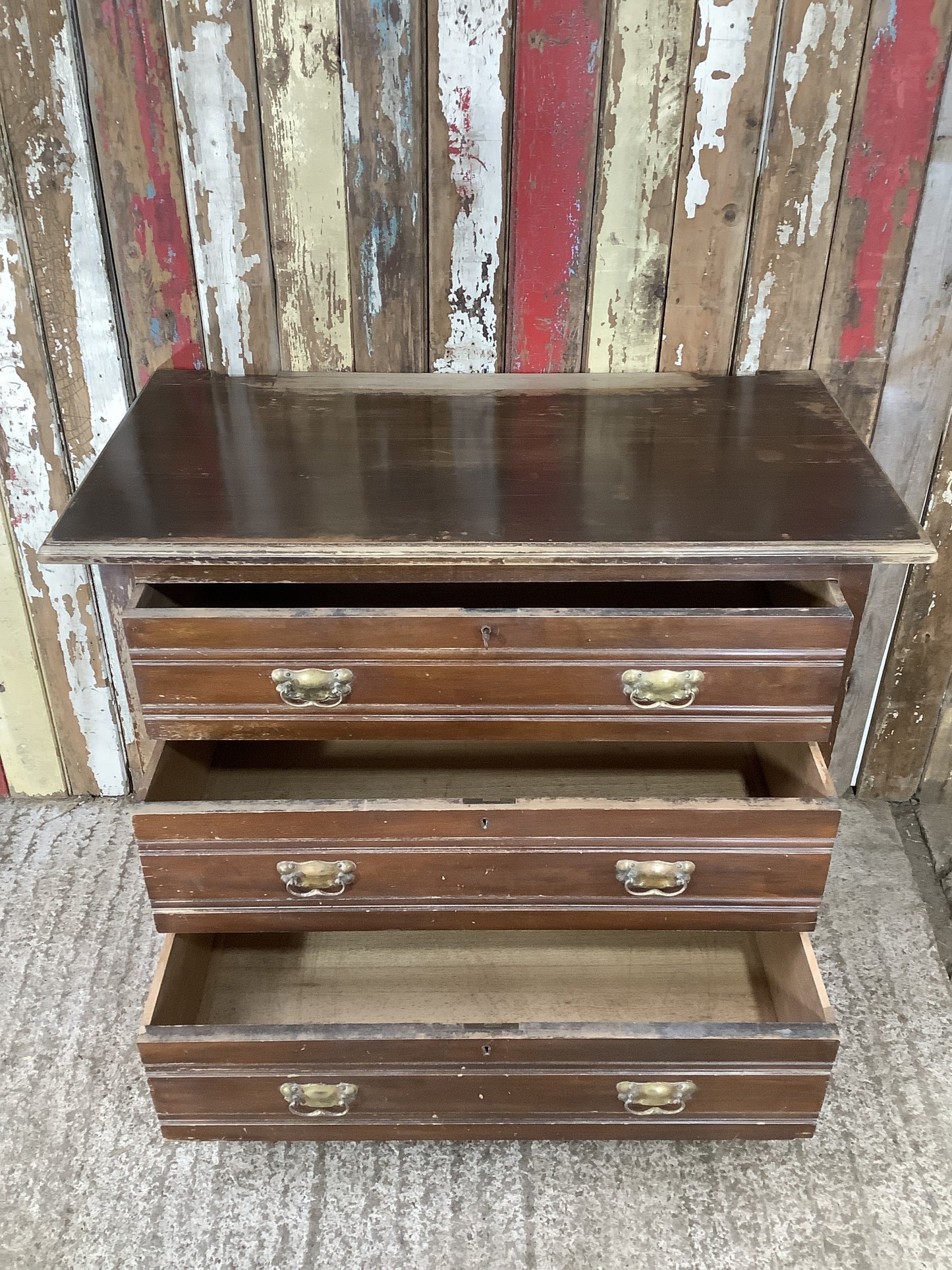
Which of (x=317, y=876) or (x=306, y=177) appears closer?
(x=317, y=876)

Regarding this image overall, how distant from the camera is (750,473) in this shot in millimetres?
1347

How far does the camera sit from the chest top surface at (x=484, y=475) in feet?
3.89

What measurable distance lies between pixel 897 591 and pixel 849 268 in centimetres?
62

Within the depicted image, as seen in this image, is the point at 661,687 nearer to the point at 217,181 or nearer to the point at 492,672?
the point at 492,672

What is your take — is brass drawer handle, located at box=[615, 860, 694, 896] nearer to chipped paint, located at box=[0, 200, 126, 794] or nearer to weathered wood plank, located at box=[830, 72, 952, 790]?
weathered wood plank, located at box=[830, 72, 952, 790]

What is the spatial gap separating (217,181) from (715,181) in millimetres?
752

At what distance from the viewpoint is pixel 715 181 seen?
1551 millimetres

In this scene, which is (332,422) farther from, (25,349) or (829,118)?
(829,118)

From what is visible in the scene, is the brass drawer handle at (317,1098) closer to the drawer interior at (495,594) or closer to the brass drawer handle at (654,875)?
the brass drawer handle at (654,875)

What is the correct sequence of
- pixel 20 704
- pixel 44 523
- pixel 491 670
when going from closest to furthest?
pixel 491 670 < pixel 44 523 < pixel 20 704

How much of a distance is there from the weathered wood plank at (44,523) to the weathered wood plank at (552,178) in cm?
70

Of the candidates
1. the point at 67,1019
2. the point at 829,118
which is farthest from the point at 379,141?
the point at 67,1019

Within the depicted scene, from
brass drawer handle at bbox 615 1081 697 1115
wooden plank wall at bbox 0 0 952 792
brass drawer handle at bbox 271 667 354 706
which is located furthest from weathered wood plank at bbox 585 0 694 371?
brass drawer handle at bbox 615 1081 697 1115

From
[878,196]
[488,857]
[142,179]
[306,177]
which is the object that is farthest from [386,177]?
[488,857]
